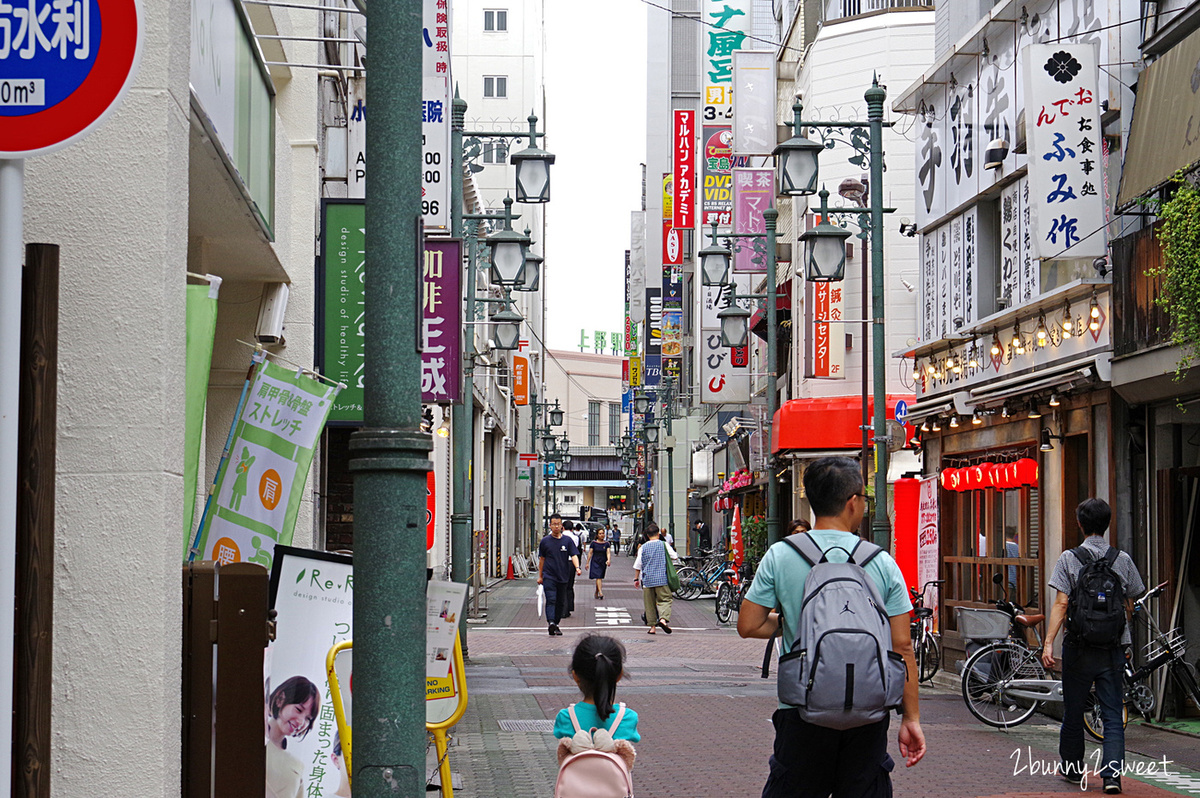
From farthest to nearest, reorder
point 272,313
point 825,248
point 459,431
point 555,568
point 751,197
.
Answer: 1. point 751,197
2. point 555,568
3. point 459,431
4. point 825,248
5. point 272,313

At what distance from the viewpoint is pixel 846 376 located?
105 ft

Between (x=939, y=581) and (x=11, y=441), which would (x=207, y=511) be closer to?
(x=11, y=441)

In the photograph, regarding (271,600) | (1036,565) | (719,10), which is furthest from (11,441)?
(719,10)

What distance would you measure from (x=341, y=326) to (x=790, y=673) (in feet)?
27.0

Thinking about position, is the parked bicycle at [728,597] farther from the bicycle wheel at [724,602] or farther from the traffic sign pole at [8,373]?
the traffic sign pole at [8,373]

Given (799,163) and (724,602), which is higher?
(799,163)

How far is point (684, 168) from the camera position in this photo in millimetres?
51031

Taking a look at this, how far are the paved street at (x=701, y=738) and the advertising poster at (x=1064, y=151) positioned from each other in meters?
4.86

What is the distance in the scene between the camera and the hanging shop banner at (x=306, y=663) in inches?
276

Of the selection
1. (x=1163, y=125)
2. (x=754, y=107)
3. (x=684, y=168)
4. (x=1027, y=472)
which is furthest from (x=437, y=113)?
(x=684, y=168)

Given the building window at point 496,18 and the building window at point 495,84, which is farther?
the building window at point 496,18

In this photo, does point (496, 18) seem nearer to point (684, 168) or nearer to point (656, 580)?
point (684, 168)

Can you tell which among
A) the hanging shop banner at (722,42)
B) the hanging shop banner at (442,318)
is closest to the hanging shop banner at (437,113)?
the hanging shop banner at (442,318)

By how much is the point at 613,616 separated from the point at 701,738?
18.5 metres
